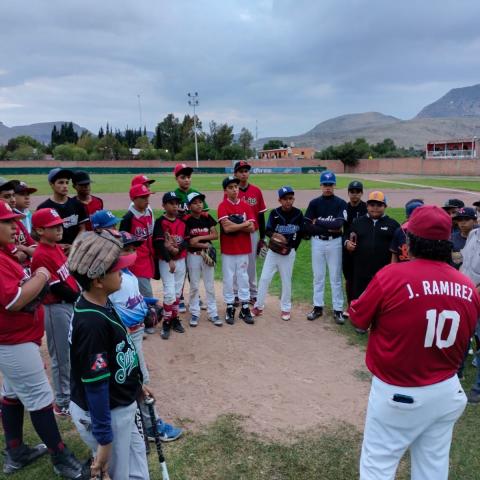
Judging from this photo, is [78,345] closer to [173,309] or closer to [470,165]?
[173,309]

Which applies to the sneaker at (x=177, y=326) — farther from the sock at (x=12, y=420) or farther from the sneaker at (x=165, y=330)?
the sock at (x=12, y=420)

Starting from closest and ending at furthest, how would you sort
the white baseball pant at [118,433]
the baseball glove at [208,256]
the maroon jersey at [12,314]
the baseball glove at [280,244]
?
the white baseball pant at [118,433], the maroon jersey at [12,314], the baseball glove at [208,256], the baseball glove at [280,244]

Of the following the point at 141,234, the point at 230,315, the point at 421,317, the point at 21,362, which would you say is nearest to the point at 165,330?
the point at 230,315

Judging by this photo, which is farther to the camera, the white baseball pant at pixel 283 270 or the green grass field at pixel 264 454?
the white baseball pant at pixel 283 270

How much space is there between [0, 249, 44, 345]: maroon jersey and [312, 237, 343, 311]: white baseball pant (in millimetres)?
4704

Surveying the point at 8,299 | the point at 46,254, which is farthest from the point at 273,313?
the point at 8,299

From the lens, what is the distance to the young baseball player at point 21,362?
3.07 m

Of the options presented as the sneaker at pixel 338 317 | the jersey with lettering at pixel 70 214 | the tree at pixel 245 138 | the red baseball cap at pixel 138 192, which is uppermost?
the tree at pixel 245 138

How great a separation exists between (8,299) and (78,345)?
1131 mm

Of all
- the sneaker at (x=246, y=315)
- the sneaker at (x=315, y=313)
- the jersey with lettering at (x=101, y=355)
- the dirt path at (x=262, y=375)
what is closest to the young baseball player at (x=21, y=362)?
the jersey with lettering at (x=101, y=355)

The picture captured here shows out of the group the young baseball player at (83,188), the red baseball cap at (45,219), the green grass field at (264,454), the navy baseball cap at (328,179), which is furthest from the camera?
the navy baseball cap at (328,179)

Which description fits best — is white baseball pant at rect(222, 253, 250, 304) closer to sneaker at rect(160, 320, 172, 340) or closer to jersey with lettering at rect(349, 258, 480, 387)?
sneaker at rect(160, 320, 172, 340)

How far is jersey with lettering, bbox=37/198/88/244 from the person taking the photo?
556cm

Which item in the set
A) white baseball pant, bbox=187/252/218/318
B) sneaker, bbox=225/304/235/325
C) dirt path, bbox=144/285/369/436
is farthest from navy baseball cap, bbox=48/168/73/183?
sneaker, bbox=225/304/235/325
